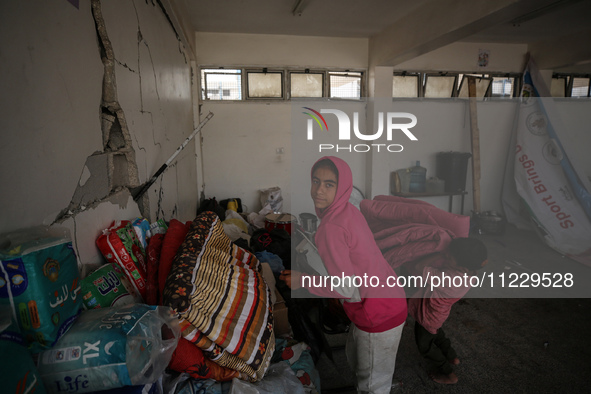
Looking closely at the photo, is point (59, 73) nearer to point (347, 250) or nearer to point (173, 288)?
point (173, 288)

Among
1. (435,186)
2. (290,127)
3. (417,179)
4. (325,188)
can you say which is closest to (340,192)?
(325,188)

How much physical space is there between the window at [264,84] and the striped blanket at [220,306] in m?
3.11

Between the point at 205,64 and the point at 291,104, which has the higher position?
the point at 205,64

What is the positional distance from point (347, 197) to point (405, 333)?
1279 mm

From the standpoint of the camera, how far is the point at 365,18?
3344 millimetres

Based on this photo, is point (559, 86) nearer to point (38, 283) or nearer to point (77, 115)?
point (77, 115)

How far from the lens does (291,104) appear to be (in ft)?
13.4

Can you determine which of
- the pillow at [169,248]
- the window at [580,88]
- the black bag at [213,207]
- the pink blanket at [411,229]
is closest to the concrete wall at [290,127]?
the black bag at [213,207]

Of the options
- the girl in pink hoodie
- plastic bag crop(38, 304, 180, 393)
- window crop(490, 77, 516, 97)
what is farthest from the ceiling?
plastic bag crop(38, 304, 180, 393)

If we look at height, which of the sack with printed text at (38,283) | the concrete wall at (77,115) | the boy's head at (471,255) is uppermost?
the concrete wall at (77,115)

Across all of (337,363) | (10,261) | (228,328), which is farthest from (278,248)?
(10,261)

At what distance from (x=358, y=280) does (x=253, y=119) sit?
310cm

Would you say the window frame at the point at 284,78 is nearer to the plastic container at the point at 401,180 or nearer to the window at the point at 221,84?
the window at the point at 221,84

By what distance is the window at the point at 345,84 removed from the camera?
4.10 metres
